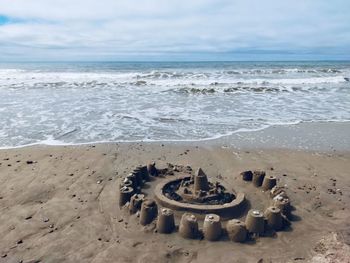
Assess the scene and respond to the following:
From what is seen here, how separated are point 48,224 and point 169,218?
1.90 metres

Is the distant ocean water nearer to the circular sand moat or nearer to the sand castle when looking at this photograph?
the sand castle

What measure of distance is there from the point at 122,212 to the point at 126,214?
0.38 ft

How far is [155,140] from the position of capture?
391 inches

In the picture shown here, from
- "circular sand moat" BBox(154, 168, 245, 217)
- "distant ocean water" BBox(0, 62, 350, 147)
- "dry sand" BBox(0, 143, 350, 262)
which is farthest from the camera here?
"distant ocean water" BBox(0, 62, 350, 147)

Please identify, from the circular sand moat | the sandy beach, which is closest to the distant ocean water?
the sandy beach

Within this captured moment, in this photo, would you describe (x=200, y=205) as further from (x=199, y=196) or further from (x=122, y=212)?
(x=122, y=212)

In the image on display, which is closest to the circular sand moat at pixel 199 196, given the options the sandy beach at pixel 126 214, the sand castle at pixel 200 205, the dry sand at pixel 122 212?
the sand castle at pixel 200 205

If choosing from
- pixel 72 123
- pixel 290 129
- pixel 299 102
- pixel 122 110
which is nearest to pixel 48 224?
pixel 72 123

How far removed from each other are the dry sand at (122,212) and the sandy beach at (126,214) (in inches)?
0.6

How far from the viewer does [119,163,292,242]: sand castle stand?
4.93 metres

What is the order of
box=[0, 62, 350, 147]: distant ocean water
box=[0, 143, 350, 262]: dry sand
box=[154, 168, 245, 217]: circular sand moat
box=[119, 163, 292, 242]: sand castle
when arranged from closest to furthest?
box=[0, 143, 350, 262]: dry sand, box=[119, 163, 292, 242]: sand castle, box=[154, 168, 245, 217]: circular sand moat, box=[0, 62, 350, 147]: distant ocean water

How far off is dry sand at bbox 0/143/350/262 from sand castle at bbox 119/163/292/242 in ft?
0.51

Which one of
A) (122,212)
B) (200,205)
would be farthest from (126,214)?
(200,205)

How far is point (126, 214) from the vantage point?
18.5 feet
